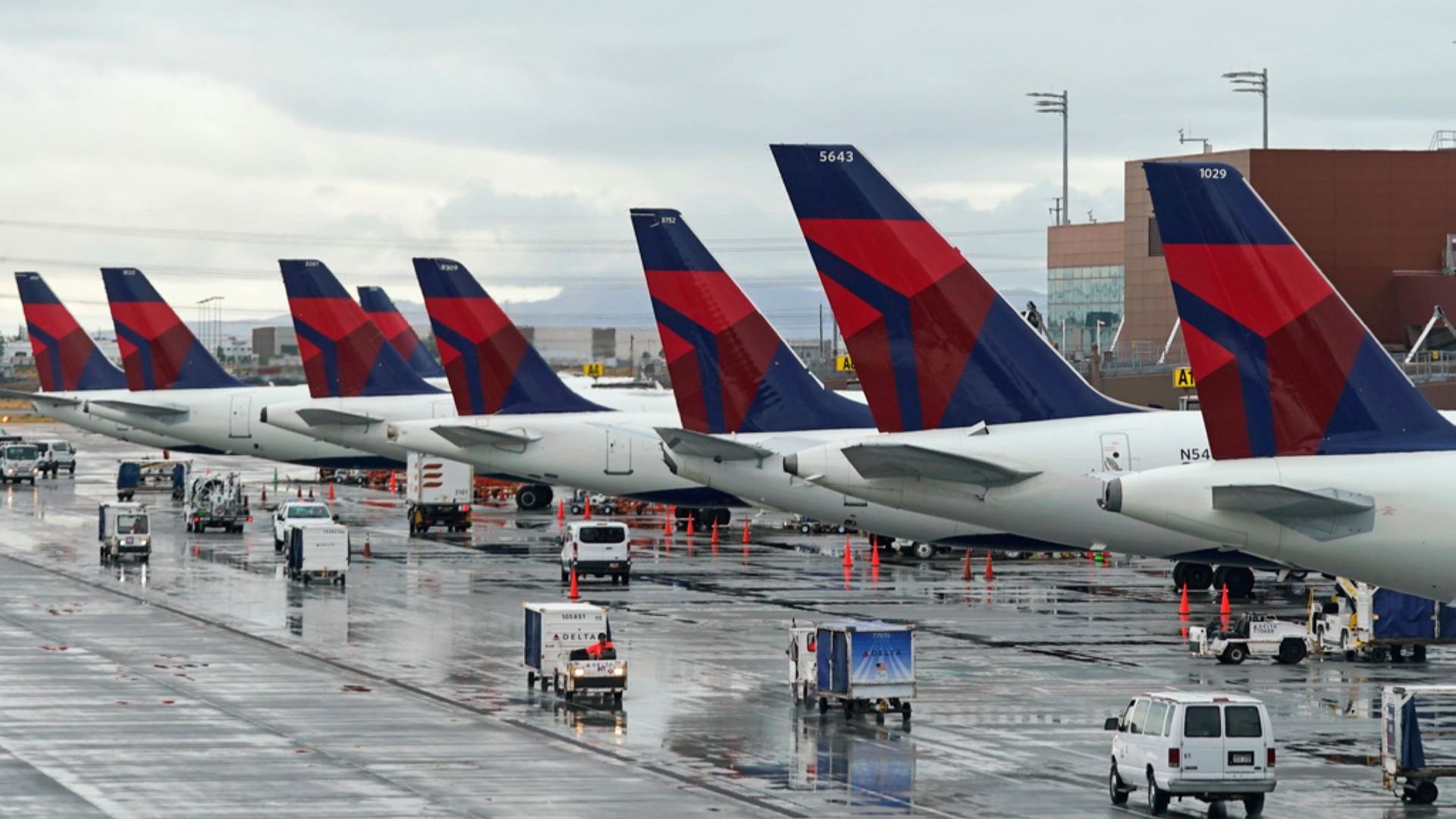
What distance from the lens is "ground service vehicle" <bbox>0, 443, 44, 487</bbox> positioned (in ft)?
382

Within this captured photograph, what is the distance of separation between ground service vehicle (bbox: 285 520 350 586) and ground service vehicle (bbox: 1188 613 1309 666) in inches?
1052

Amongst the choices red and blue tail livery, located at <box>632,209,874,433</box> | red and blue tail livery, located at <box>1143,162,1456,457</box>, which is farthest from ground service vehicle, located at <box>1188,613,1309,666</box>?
red and blue tail livery, located at <box>1143,162,1456,457</box>

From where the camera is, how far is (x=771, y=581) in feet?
214

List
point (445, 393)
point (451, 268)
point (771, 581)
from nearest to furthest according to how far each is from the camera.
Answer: point (771, 581)
point (451, 268)
point (445, 393)

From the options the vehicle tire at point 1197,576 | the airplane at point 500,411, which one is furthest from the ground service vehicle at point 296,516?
the vehicle tire at point 1197,576

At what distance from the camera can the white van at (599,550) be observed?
208 feet

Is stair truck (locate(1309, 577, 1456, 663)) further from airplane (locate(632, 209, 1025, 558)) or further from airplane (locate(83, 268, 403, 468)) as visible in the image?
airplane (locate(83, 268, 403, 468))

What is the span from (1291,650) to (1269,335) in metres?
18.1

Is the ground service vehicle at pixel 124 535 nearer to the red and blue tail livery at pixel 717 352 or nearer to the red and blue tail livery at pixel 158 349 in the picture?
the red and blue tail livery at pixel 717 352

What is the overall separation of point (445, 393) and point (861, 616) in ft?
147

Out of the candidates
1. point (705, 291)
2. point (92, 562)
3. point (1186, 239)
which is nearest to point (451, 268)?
point (92, 562)

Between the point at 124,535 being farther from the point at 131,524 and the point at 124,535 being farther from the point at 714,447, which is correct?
the point at 714,447

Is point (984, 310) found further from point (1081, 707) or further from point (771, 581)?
point (771, 581)

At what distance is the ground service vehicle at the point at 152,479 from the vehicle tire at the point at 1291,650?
64.8 m
